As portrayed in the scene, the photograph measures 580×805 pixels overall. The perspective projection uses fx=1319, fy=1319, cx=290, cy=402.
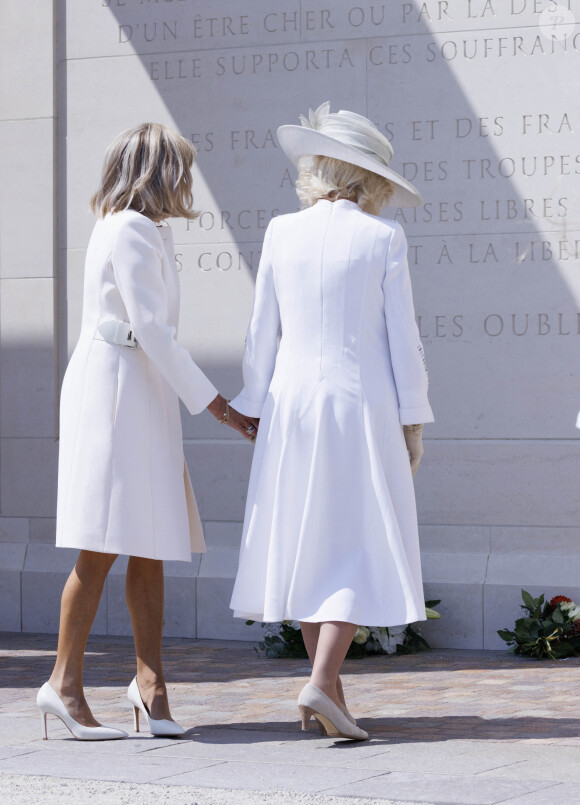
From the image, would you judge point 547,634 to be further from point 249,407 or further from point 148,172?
point 148,172

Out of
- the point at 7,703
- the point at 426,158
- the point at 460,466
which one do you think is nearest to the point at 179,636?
the point at 460,466

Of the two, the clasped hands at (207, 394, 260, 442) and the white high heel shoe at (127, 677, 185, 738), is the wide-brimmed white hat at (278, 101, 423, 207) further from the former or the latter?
the white high heel shoe at (127, 677, 185, 738)

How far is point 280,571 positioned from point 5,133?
4331mm

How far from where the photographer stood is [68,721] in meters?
3.93

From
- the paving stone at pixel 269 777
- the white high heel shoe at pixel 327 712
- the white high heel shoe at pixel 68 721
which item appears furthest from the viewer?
the white high heel shoe at pixel 68 721

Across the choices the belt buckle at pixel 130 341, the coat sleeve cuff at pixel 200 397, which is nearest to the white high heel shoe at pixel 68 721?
the coat sleeve cuff at pixel 200 397

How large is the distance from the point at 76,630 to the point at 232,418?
2.64ft

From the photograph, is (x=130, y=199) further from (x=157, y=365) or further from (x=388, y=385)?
(x=388, y=385)

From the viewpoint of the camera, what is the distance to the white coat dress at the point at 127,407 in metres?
3.91

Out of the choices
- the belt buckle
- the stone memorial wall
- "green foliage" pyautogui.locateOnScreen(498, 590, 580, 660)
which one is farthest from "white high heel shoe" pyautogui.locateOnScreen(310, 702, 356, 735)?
the stone memorial wall

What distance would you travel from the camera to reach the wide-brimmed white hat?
13.3ft

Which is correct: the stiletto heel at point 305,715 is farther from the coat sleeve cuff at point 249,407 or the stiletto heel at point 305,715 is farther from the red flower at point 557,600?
the red flower at point 557,600

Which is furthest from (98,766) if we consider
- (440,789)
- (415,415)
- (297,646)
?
(297,646)

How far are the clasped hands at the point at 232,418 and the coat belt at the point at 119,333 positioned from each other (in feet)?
1.01
